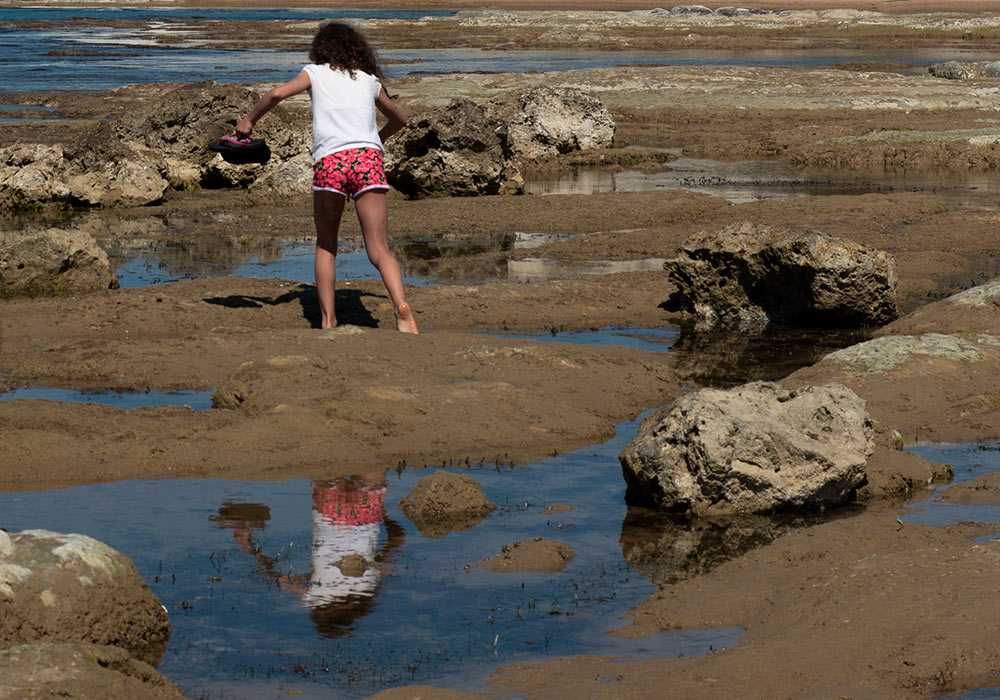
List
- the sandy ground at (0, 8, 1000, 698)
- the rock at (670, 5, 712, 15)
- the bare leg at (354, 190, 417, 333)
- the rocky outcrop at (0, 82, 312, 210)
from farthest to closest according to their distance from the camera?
the rock at (670, 5, 712, 15), the rocky outcrop at (0, 82, 312, 210), the bare leg at (354, 190, 417, 333), the sandy ground at (0, 8, 1000, 698)

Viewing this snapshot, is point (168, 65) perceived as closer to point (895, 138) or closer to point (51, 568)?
point (895, 138)

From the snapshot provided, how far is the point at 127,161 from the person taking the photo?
20078mm

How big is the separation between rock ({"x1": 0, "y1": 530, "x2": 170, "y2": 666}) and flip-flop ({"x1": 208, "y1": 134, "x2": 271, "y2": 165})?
504 centimetres

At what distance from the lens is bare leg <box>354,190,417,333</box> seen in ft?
33.0

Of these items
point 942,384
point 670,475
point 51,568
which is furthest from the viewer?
point 942,384

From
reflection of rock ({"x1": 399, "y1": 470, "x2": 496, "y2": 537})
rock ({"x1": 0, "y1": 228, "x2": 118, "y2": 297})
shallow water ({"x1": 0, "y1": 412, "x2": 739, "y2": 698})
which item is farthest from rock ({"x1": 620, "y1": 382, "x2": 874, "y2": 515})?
rock ({"x1": 0, "y1": 228, "x2": 118, "y2": 297})

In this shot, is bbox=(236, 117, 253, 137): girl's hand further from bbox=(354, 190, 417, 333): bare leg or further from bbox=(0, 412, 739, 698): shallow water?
bbox=(0, 412, 739, 698): shallow water

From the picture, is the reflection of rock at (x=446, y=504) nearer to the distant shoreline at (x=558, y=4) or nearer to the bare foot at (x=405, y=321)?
the bare foot at (x=405, y=321)

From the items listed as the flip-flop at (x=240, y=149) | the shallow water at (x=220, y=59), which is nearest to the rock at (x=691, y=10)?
the shallow water at (x=220, y=59)

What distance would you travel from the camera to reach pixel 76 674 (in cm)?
454

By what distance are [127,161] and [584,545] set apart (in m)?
14.8

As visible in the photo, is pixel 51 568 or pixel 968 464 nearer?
pixel 51 568

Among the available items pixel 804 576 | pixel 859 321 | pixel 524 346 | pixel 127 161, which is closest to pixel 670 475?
pixel 804 576

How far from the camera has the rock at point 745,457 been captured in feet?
24.0
